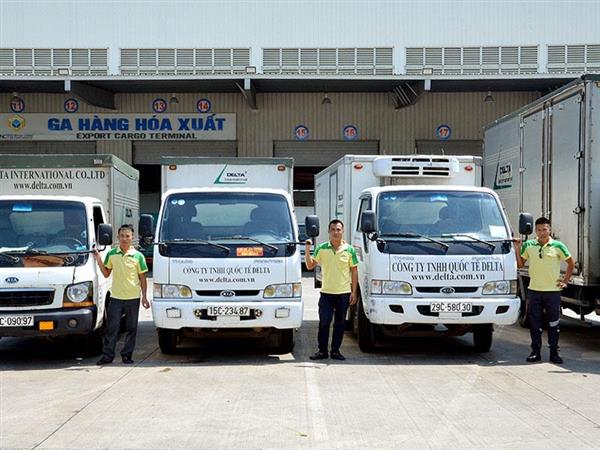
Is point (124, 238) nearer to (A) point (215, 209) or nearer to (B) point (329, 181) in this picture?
(A) point (215, 209)

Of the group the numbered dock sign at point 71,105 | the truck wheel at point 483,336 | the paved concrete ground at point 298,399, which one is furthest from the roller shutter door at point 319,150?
the truck wheel at point 483,336

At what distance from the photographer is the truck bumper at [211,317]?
943 cm

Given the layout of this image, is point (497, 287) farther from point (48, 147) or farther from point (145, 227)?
point (48, 147)

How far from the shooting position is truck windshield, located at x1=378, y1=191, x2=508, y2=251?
9938mm

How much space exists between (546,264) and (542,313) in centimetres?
64

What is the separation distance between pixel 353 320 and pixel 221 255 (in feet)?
9.73

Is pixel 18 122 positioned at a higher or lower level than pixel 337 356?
higher

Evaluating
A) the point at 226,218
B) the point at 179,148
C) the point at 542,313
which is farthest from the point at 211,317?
the point at 179,148

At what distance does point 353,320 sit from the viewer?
1175 cm

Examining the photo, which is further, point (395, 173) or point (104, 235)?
point (395, 173)

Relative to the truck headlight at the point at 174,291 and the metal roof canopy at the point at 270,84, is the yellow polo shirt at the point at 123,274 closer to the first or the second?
the truck headlight at the point at 174,291

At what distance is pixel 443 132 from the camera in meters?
31.9

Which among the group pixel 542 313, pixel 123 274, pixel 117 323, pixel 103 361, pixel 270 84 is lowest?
pixel 103 361

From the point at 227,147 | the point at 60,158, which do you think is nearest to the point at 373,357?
the point at 60,158
